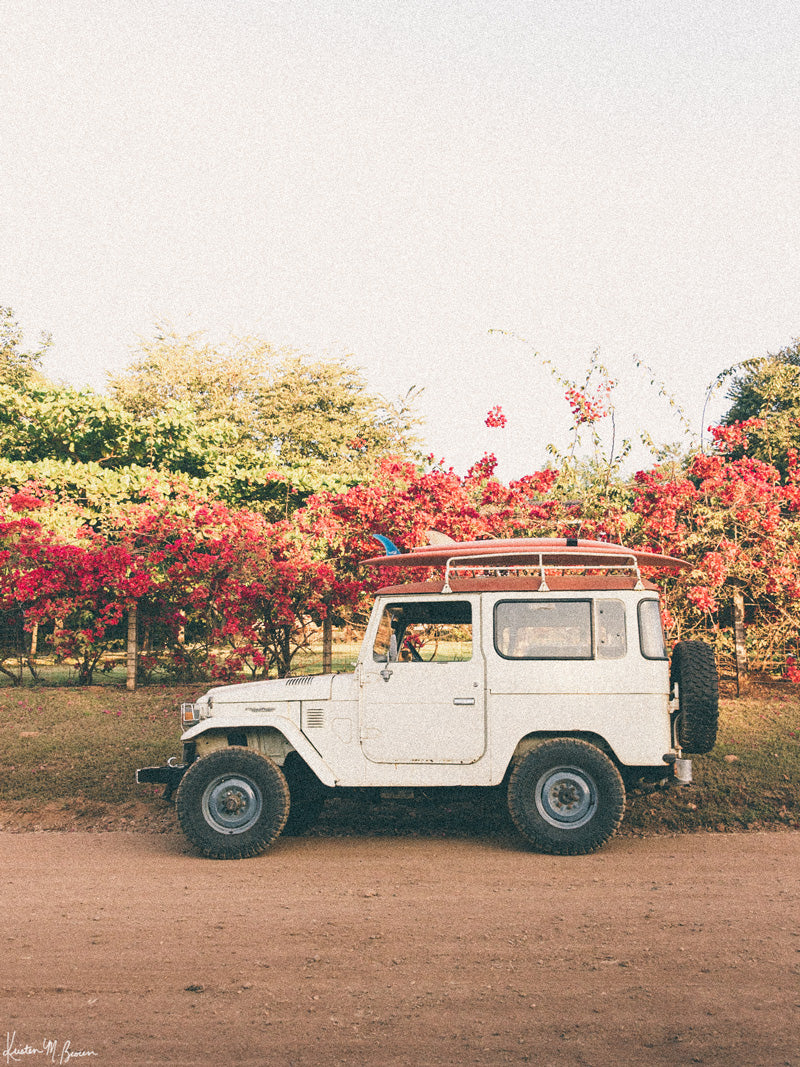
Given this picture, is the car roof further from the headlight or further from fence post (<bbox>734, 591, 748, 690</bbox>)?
fence post (<bbox>734, 591, 748, 690</bbox>)

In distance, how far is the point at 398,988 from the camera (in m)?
4.41

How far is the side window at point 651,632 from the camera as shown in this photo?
23.1 feet

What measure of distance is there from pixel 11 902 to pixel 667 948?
4.08 m

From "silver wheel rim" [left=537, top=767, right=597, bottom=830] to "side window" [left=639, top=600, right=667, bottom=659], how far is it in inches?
42.2

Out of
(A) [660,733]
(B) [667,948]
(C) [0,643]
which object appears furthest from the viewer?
(C) [0,643]

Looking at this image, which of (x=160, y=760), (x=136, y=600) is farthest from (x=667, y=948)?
(x=136, y=600)

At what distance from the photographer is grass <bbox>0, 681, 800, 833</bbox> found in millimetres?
8086

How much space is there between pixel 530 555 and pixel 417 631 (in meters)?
1.19

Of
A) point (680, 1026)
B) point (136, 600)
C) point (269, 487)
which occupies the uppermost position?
point (269, 487)

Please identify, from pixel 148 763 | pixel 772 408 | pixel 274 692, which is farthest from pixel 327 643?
pixel 772 408

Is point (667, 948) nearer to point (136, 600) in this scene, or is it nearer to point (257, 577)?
point (257, 577)

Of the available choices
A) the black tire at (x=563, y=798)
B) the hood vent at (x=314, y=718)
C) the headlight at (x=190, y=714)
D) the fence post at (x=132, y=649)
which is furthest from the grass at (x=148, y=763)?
the hood vent at (x=314, y=718)

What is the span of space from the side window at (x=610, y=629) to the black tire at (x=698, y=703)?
1.79 feet

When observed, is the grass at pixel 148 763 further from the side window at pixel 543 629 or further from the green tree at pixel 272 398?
the green tree at pixel 272 398
